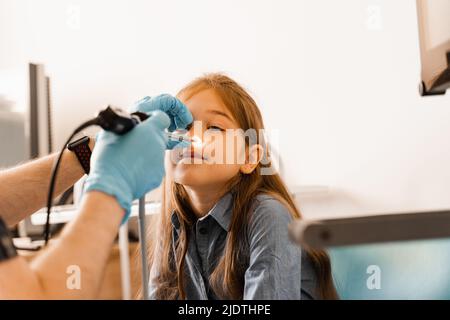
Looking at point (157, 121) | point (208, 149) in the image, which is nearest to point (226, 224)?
point (208, 149)

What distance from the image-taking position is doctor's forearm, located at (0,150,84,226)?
106cm

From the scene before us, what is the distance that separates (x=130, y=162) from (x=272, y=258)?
33 centimetres

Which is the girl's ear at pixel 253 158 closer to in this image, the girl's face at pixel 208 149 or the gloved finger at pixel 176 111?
the girl's face at pixel 208 149

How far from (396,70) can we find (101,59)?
→ 62.9 inches

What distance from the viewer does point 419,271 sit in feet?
3.25

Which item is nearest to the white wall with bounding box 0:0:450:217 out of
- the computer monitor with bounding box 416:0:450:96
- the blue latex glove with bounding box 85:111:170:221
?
the computer monitor with bounding box 416:0:450:96

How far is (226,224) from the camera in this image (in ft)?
3.53

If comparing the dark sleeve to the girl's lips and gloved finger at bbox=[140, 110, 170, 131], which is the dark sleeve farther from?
gloved finger at bbox=[140, 110, 170, 131]

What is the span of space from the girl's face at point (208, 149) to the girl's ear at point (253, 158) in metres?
0.02

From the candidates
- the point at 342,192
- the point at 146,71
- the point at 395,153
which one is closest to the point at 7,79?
the point at 146,71

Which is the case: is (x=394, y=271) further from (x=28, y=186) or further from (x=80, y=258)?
(x=28, y=186)

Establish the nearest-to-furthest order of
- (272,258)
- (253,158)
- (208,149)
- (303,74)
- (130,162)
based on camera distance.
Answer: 1. (130,162)
2. (272,258)
3. (208,149)
4. (253,158)
5. (303,74)

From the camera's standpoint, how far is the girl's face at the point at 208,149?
42.5 inches
